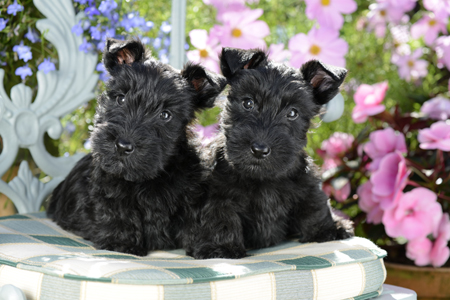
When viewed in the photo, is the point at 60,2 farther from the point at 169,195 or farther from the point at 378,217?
the point at 378,217

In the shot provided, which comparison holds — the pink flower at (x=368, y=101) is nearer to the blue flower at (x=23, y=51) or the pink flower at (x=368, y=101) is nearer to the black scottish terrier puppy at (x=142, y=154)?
the black scottish terrier puppy at (x=142, y=154)

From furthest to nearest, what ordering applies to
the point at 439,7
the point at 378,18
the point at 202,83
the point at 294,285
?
the point at 378,18, the point at 439,7, the point at 202,83, the point at 294,285

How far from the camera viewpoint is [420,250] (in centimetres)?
298

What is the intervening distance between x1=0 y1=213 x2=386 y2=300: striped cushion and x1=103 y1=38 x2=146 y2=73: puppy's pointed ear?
2.77 feet

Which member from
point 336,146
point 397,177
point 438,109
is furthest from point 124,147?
point 438,109

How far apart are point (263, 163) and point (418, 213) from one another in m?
1.38

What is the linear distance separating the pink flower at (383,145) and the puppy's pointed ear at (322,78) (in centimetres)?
100

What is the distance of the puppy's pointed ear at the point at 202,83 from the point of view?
2.15 meters

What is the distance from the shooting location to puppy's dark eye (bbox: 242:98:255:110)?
213cm

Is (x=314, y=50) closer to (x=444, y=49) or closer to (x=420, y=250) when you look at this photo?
(x=444, y=49)

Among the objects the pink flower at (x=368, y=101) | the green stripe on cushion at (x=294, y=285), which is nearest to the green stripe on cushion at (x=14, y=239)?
the green stripe on cushion at (x=294, y=285)

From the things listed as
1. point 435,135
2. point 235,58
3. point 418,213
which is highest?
point 235,58

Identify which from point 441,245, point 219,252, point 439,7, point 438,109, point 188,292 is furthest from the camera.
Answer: point 439,7

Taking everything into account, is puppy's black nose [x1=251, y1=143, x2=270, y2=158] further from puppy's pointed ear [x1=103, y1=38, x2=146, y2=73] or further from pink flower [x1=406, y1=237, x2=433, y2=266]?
pink flower [x1=406, y1=237, x2=433, y2=266]
